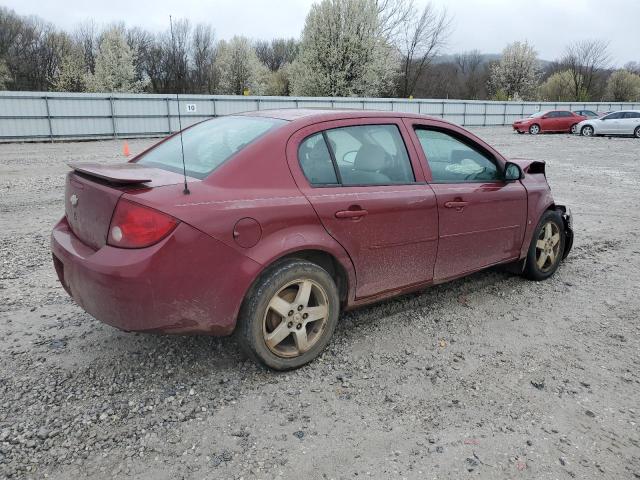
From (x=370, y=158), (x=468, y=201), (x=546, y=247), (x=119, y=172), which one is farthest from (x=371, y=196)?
(x=546, y=247)

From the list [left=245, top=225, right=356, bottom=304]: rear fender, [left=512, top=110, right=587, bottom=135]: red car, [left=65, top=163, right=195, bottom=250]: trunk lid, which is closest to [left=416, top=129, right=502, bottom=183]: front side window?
[left=245, top=225, right=356, bottom=304]: rear fender

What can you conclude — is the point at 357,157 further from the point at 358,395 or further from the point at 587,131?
the point at 587,131

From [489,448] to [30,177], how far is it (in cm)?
1157

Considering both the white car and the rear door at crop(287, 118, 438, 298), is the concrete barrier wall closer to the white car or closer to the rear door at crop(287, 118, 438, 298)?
the white car

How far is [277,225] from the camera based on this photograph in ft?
9.35

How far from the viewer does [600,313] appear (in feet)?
13.4

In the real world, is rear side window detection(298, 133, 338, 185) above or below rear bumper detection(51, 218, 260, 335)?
above

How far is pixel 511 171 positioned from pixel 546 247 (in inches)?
40.4

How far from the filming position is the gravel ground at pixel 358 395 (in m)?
2.36

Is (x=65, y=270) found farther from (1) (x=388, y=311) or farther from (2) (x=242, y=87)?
(2) (x=242, y=87)

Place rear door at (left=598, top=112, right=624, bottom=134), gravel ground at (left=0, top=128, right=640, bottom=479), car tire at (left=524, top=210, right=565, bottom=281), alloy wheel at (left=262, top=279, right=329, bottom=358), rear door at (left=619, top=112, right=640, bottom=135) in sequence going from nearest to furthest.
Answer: gravel ground at (left=0, top=128, right=640, bottom=479), alloy wheel at (left=262, top=279, right=329, bottom=358), car tire at (left=524, top=210, right=565, bottom=281), rear door at (left=619, top=112, right=640, bottom=135), rear door at (left=598, top=112, right=624, bottom=134)

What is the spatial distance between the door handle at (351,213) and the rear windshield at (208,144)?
69 centimetres

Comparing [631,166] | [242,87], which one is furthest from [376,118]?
[242,87]

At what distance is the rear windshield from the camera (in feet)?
9.98
